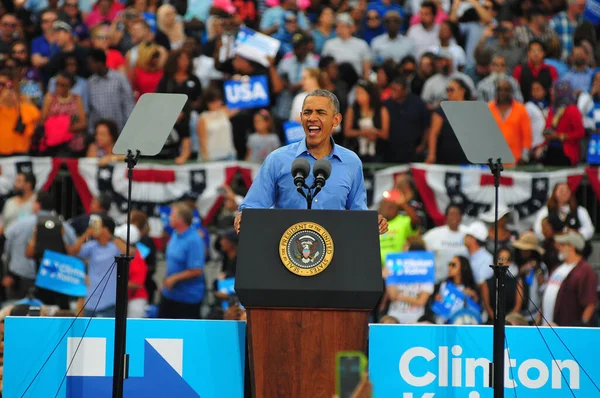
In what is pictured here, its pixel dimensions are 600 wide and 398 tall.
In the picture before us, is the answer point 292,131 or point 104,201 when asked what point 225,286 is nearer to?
point 104,201

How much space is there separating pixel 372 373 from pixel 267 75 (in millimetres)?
8363

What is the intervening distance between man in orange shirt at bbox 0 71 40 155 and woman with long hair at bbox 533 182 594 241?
5973 millimetres

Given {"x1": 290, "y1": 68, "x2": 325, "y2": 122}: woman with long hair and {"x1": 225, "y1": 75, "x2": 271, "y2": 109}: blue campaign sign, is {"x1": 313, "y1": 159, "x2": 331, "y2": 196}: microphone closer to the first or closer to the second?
{"x1": 290, "y1": 68, "x2": 325, "y2": 122}: woman with long hair

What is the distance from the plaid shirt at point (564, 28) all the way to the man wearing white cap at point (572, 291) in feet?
18.0

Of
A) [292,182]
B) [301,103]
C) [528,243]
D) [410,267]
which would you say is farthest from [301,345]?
[301,103]

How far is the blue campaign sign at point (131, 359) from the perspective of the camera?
7.51 metres

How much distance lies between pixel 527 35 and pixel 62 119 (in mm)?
6124

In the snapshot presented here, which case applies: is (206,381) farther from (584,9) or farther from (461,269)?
(584,9)

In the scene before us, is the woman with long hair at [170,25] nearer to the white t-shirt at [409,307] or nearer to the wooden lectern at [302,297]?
the white t-shirt at [409,307]

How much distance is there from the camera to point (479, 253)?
12.6 meters

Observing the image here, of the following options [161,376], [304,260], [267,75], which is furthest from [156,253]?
[304,260]

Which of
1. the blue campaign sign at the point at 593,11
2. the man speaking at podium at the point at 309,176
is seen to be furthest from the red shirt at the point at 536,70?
the man speaking at podium at the point at 309,176

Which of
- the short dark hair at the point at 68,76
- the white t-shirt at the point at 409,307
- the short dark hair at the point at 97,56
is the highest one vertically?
the short dark hair at the point at 97,56

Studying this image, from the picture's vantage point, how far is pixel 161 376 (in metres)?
7.59
